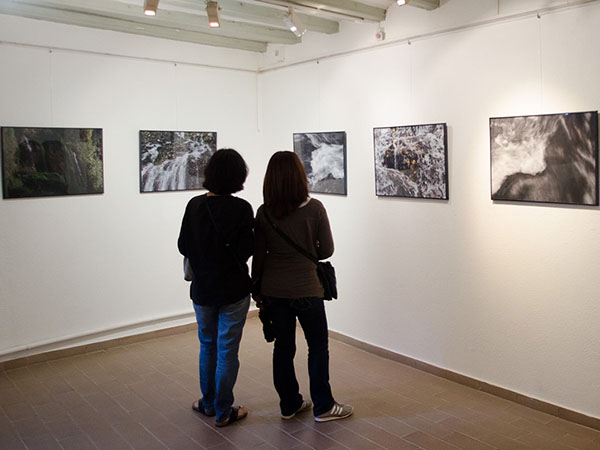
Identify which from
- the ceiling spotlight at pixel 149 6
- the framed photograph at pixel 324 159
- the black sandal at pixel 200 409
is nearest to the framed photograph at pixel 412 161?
the framed photograph at pixel 324 159

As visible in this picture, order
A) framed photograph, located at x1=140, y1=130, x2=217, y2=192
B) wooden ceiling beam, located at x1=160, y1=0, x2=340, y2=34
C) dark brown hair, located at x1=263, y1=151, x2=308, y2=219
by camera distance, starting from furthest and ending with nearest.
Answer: framed photograph, located at x1=140, y1=130, x2=217, y2=192 → wooden ceiling beam, located at x1=160, y1=0, x2=340, y2=34 → dark brown hair, located at x1=263, y1=151, x2=308, y2=219

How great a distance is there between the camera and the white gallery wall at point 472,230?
159 inches

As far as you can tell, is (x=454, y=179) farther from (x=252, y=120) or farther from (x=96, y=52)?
(x=96, y=52)

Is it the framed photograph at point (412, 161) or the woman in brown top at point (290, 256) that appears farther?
the framed photograph at point (412, 161)

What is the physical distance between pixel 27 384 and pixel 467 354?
11.7 ft

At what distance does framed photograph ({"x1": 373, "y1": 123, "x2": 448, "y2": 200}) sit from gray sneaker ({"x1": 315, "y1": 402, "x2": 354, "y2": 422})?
182 centimetres

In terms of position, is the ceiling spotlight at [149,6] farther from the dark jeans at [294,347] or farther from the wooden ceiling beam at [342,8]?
the dark jeans at [294,347]

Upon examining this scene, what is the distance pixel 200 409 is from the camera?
4391 mm

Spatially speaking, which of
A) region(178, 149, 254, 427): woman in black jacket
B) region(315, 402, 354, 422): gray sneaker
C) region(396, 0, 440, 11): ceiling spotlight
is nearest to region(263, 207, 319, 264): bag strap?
region(178, 149, 254, 427): woman in black jacket

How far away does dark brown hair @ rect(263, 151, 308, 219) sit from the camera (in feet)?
12.6

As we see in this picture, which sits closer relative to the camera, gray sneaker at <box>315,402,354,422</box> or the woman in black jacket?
the woman in black jacket

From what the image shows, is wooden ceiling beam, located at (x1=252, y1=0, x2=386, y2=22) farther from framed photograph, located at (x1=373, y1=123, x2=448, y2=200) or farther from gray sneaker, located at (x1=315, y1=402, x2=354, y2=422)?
gray sneaker, located at (x1=315, y1=402, x2=354, y2=422)

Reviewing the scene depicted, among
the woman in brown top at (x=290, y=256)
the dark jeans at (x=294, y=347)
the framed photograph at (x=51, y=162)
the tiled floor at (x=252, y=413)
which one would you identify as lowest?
the tiled floor at (x=252, y=413)

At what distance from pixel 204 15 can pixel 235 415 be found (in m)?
3.64
